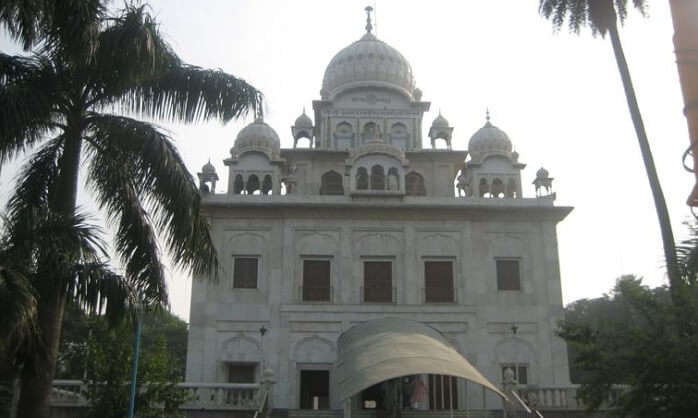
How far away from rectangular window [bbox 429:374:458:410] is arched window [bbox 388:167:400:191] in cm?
652

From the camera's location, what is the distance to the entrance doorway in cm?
2222

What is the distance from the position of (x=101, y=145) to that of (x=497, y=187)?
57.8ft

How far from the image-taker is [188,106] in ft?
40.5

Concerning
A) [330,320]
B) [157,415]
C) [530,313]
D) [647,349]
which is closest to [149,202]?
[157,415]

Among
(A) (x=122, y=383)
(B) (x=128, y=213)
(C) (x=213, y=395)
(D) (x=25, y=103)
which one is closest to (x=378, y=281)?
(C) (x=213, y=395)

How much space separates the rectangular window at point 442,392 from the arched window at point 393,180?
21.4 feet

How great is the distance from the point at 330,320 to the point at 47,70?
13.5m

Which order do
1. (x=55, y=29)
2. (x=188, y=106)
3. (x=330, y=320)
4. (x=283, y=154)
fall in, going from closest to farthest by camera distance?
1. (x=55, y=29)
2. (x=188, y=106)
3. (x=330, y=320)
4. (x=283, y=154)

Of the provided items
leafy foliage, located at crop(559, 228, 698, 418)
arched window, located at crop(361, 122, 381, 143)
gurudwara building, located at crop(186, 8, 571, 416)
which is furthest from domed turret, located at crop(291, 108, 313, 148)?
leafy foliage, located at crop(559, 228, 698, 418)

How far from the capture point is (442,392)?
22078 mm

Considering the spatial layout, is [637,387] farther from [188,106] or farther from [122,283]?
[188,106]

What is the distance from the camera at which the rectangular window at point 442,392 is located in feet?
72.3

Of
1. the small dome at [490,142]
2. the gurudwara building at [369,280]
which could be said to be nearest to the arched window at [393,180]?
the gurudwara building at [369,280]

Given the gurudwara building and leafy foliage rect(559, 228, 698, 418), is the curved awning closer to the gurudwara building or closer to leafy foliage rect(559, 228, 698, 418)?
the gurudwara building
